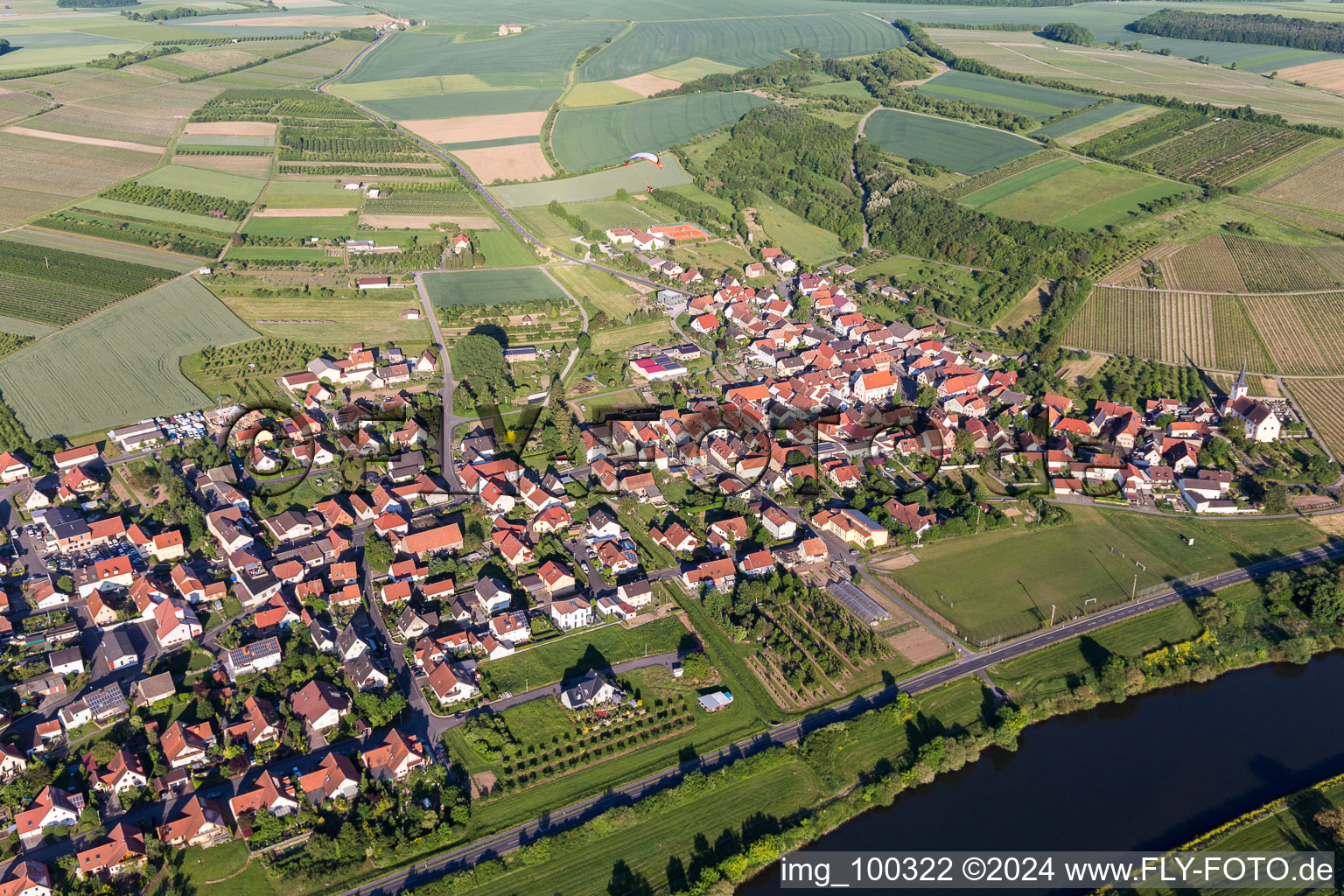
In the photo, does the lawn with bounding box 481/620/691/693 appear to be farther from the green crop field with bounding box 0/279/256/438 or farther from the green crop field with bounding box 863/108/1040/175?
the green crop field with bounding box 863/108/1040/175

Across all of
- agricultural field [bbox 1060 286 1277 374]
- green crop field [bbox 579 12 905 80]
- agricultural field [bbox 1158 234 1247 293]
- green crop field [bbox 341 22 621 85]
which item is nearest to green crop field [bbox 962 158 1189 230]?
agricultural field [bbox 1158 234 1247 293]

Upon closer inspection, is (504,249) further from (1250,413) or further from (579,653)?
(1250,413)

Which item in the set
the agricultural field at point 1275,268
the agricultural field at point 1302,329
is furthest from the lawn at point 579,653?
the agricultural field at point 1275,268

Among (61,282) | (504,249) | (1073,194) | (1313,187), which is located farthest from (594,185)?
(1313,187)

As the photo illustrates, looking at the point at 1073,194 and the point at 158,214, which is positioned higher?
the point at 158,214

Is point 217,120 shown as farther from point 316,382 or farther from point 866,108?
point 866,108

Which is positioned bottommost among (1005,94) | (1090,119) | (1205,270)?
(1205,270)
